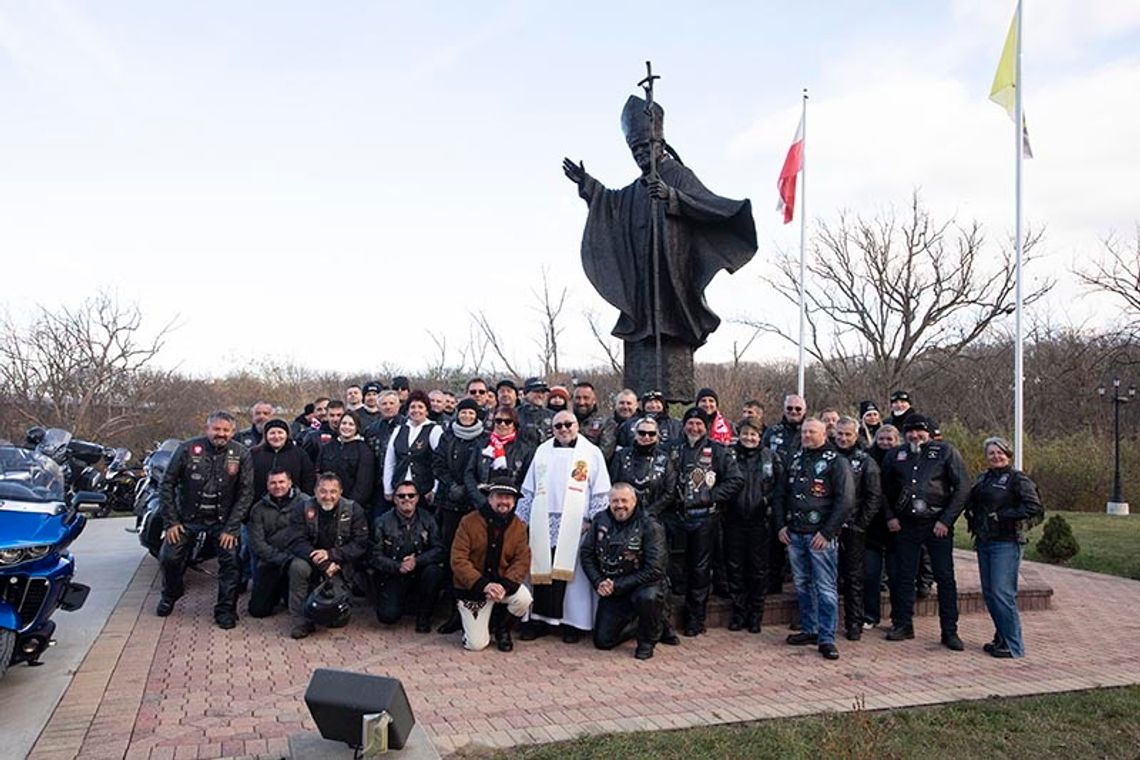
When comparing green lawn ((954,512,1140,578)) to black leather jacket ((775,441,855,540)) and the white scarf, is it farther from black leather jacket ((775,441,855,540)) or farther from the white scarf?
the white scarf

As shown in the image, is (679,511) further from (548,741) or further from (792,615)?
(548,741)

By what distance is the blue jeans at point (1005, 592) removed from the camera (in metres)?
6.96

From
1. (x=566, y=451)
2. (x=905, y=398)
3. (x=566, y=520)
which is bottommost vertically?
(x=566, y=520)

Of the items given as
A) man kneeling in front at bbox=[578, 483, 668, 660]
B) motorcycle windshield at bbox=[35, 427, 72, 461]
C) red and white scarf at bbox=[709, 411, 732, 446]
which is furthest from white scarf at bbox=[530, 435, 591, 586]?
motorcycle windshield at bbox=[35, 427, 72, 461]

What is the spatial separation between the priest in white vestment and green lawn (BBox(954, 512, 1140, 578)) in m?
8.04

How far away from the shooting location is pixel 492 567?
22.6 ft

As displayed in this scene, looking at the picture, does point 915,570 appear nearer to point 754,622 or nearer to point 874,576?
point 874,576

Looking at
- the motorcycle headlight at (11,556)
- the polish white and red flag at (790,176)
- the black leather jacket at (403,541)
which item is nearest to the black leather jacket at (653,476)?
the black leather jacket at (403,541)

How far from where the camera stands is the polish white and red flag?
1571 centimetres

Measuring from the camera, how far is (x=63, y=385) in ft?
95.0

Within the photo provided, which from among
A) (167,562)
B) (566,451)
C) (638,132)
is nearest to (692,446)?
(566,451)

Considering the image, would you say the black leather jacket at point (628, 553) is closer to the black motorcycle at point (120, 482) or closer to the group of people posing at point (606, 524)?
the group of people posing at point (606, 524)

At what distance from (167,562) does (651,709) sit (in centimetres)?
440

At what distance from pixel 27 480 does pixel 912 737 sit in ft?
17.5
